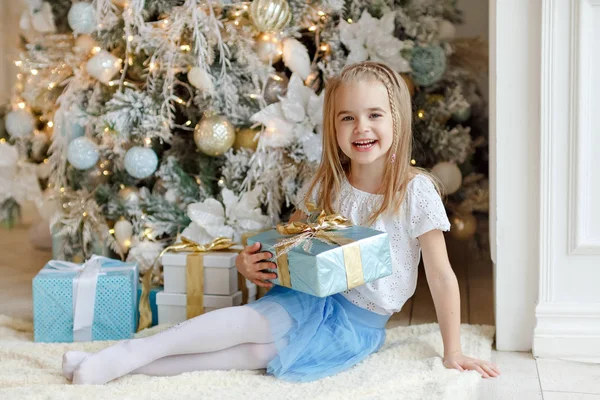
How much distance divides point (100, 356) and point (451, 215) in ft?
4.03

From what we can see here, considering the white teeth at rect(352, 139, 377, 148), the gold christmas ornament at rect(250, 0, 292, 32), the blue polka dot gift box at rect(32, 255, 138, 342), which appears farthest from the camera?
the gold christmas ornament at rect(250, 0, 292, 32)

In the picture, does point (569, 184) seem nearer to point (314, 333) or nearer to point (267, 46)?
point (314, 333)

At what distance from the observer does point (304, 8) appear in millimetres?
2045

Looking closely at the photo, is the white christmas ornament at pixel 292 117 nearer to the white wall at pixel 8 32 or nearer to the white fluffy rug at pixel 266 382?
the white fluffy rug at pixel 266 382

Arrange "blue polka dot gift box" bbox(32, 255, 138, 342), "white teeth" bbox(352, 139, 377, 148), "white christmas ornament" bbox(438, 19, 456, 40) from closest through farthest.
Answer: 1. "white teeth" bbox(352, 139, 377, 148)
2. "blue polka dot gift box" bbox(32, 255, 138, 342)
3. "white christmas ornament" bbox(438, 19, 456, 40)

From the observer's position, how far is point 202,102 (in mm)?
2051

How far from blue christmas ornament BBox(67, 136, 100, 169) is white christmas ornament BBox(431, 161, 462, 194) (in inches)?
38.3

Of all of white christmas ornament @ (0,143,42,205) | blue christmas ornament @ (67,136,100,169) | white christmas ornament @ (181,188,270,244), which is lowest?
white christmas ornament @ (181,188,270,244)

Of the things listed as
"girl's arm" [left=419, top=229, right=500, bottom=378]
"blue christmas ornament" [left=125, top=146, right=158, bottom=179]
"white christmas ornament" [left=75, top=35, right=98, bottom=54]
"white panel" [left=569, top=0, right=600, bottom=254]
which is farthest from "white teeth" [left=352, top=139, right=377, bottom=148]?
"white christmas ornament" [left=75, top=35, right=98, bottom=54]

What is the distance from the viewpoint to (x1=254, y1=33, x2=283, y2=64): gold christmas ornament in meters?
2.02

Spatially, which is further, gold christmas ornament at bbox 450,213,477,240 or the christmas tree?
gold christmas ornament at bbox 450,213,477,240

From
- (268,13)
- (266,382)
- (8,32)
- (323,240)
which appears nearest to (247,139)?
(268,13)

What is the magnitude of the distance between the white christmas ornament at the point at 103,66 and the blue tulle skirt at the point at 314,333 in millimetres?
820

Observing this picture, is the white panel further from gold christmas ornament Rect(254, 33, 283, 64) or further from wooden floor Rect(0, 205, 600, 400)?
gold christmas ornament Rect(254, 33, 283, 64)
